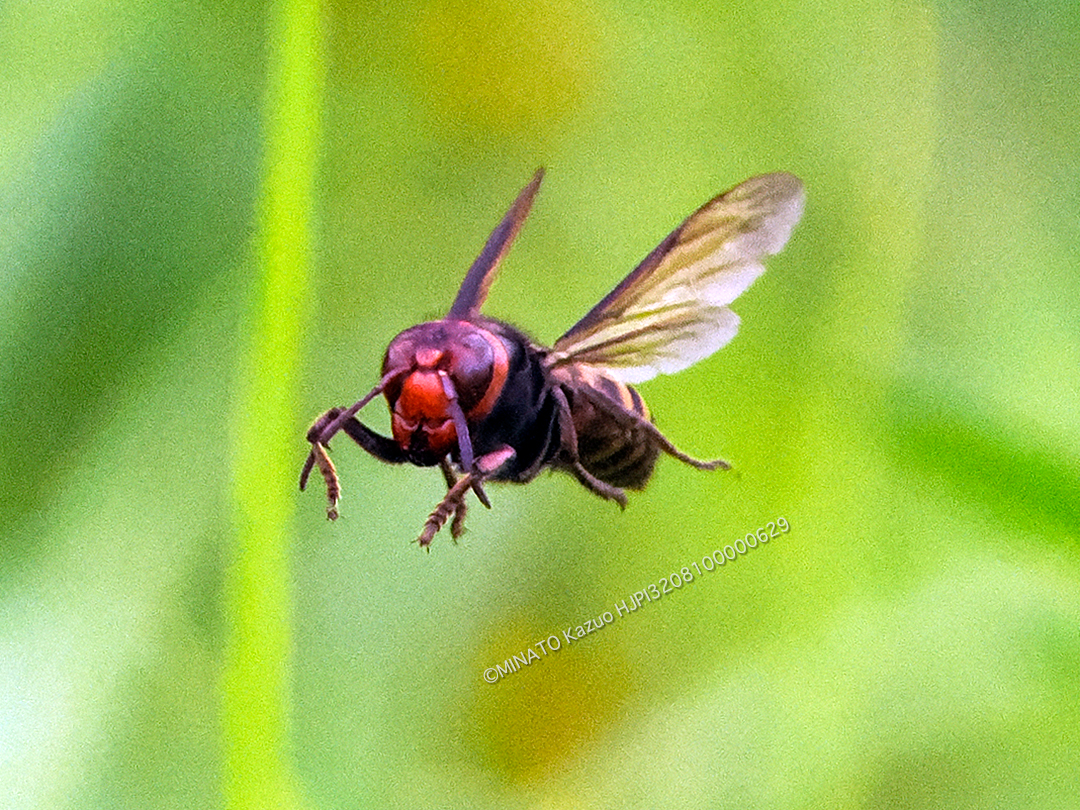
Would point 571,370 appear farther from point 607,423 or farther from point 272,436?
point 272,436

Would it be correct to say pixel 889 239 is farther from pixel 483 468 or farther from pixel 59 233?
pixel 59 233

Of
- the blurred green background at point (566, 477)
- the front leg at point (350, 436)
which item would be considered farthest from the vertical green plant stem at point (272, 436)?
the front leg at point (350, 436)

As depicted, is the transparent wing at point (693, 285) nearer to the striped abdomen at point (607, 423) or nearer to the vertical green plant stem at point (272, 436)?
the striped abdomen at point (607, 423)

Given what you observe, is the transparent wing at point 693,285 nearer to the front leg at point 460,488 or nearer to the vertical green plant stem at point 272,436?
the front leg at point 460,488

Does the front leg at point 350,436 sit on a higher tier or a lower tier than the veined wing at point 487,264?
lower

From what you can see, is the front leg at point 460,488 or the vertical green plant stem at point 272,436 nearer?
the front leg at point 460,488

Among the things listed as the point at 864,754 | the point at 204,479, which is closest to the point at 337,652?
the point at 204,479

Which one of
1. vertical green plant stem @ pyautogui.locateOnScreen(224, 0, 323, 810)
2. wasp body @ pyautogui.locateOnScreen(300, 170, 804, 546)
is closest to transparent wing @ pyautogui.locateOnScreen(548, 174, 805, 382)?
wasp body @ pyautogui.locateOnScreen(300, 170, 804, 546)

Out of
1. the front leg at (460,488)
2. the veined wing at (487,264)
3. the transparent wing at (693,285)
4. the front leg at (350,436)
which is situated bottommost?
the front leg at (460,488)
